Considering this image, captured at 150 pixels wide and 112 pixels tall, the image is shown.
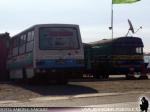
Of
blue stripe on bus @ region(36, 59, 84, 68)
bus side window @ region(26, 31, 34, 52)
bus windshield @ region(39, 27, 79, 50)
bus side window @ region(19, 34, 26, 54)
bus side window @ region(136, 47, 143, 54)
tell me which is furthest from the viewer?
bus side window @ region(136, 47, 143, 54)

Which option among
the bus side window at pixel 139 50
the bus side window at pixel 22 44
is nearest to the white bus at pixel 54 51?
the bus side window at pixel 22 44

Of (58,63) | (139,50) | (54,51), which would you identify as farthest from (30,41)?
(139,50)

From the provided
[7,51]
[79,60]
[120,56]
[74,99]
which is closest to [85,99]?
[74,99]

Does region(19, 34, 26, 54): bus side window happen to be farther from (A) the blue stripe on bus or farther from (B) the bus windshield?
(A) the blue stripe on bus

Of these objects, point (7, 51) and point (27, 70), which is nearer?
point (27, 70)

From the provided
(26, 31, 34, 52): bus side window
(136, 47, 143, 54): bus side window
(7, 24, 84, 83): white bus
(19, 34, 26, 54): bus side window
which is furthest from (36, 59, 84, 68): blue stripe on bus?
(136, 47, 143, 54): bus side window

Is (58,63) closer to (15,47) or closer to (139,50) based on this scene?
(15,47)

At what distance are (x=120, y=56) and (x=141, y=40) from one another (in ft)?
7.03

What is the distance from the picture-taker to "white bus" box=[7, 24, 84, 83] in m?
24.9

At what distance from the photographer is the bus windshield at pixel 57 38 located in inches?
989

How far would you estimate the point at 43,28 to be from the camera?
83.0 ft

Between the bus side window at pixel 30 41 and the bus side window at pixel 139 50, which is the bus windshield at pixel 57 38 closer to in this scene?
the bus side window at pixel 30 41

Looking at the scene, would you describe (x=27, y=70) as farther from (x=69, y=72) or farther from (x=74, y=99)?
(x=74, y=99)

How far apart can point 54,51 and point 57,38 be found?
2.43ft
